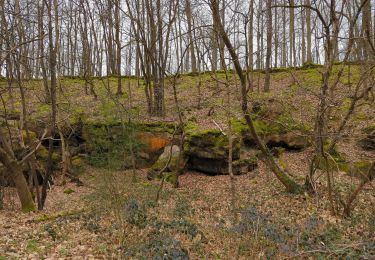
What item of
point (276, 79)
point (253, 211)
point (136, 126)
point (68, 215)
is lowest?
point (68, 215)

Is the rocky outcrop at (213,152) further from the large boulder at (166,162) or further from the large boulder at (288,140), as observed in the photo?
the large boulder at (288,140)

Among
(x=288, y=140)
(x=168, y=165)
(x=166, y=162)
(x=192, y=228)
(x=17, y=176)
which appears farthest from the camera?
(x=288, y=140)

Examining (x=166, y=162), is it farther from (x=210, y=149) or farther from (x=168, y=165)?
(x=210, y=149)

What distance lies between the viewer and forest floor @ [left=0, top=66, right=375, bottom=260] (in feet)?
18.3

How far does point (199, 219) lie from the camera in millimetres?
8102

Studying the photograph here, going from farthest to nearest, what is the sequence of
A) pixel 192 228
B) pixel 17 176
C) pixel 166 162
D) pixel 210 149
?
pixel 166 162 → pixel 210 149 → pixel 17 176 → pixel 192 228

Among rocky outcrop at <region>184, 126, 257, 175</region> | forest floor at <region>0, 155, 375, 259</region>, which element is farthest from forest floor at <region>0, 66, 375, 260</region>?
rocky outcrop at <region>184, 126, 257, 175</region>

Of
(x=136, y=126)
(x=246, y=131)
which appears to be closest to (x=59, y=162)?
(x=136, y=126)

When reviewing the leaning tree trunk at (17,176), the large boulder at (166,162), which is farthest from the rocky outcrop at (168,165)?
the leaning tree trunk at (17,176)

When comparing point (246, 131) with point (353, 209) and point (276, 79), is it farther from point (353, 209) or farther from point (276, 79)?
point (276, 79)

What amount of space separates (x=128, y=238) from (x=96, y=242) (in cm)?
65

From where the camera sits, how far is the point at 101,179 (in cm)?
962

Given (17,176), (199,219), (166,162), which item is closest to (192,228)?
(199,219)

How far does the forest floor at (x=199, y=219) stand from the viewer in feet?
18.3
